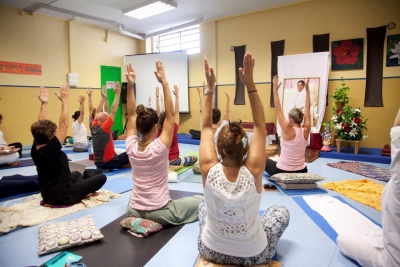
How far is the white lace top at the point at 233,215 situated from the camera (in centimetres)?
137

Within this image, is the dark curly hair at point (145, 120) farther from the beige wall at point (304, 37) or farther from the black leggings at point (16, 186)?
the beige wall at point (304, 37)

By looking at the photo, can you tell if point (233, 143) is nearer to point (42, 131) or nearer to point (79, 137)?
point (42, 131)

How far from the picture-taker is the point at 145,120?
2158 mm

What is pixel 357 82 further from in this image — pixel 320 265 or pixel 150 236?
pixel 150 236

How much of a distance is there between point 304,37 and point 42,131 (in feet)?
20.9

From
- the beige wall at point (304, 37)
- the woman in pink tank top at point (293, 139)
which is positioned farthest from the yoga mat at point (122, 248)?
the beige wall at point (304, 37)

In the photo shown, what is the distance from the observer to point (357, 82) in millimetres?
6070

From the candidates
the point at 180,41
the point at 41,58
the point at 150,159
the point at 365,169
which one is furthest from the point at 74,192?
the point at 180,41

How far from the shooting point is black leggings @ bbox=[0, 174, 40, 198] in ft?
10.7

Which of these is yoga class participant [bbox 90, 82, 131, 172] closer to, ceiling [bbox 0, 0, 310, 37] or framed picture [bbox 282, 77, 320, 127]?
ceiling [bbox 0, 0, 310, 37]

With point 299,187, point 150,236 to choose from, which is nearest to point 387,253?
point 150,236

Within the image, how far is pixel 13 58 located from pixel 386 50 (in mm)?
8921

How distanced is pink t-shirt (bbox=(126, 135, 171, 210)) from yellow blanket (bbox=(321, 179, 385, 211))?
7.66ft

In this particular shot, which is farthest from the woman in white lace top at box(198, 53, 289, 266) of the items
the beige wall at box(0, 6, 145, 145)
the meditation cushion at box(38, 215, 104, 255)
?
the beige wall at box(0, 6, 145, 145)
